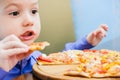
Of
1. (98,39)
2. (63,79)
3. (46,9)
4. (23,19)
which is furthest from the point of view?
(46,9)

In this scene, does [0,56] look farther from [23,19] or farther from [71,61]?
[71,61]

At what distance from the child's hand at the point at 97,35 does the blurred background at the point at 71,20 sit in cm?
17

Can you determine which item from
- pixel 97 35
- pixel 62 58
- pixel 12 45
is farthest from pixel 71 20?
pixel 12 45

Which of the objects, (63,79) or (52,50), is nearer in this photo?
(63,79)

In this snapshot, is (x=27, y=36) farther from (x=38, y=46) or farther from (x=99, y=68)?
(x=99, y=68)

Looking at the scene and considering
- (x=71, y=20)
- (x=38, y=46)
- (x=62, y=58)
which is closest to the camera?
(x=38, y=46)

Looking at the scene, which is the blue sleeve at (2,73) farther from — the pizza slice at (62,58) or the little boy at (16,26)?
the pizza slice at (62,58)

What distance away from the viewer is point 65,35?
1.35m

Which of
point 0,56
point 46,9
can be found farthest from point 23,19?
point 46,9

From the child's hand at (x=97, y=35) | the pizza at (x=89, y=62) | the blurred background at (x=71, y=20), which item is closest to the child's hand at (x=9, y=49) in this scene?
the pizza at (x=89, y=62)

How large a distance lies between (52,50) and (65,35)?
0.32ft

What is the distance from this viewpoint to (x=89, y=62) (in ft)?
2.55

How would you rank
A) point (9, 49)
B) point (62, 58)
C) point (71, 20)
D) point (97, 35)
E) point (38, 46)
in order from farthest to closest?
1. point (71, 20)
2. point (97, 35)
3. point (62, 58)
4. point (38, 46)
5. point (9, 49)

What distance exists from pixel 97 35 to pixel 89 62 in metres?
0.31
